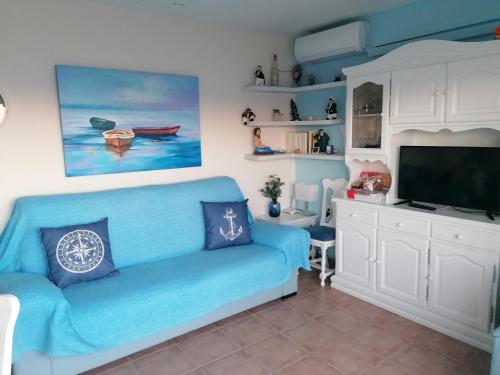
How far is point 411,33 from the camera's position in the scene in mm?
2918

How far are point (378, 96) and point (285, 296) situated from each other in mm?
1793

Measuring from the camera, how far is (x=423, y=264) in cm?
264

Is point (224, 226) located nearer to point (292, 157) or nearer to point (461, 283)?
point (292, 157)

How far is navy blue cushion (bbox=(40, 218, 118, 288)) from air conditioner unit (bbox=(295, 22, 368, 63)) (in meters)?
2.46

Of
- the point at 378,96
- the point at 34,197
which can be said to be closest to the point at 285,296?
the point at 378,96

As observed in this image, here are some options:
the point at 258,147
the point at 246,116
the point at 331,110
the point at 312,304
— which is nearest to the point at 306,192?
the point at 258,147

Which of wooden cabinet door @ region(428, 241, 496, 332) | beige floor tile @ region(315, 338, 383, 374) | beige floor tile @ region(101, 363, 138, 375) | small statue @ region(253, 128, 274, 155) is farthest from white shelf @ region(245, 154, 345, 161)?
beige floor tile @ region(101, 363, 138, 375)

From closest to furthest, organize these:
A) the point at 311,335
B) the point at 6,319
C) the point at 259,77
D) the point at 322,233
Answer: the point at 6,319 < the point at 311,335 < the point at 322,233 < the point at 259,77

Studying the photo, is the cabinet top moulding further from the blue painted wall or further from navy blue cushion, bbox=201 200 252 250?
navy blue cushion, bbox=201 200 252 250

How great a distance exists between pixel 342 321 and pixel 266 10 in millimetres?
2500

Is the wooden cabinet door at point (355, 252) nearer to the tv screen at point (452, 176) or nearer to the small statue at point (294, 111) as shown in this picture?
the tv screen at point (452, 176)

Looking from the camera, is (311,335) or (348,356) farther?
(311,335)

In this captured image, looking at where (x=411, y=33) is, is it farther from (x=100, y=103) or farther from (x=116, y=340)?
(x=116, y=340)

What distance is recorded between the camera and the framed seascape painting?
8.91 feet
